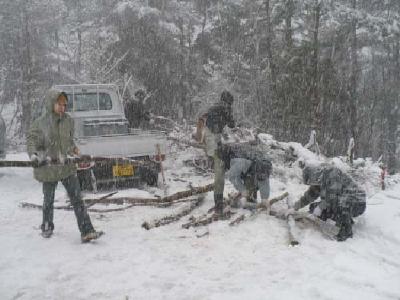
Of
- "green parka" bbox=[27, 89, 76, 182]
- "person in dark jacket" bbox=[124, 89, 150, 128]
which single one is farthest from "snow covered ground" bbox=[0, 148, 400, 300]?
"person in dark jacket" bbox=[124, 89, 150, 128]

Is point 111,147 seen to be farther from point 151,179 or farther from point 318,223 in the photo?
point 318,223

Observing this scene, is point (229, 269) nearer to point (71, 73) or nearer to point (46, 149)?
point (46, 149)

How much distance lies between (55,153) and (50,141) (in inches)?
6.8

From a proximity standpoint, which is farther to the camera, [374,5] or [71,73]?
[71,73]

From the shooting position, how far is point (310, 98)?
61.5ft

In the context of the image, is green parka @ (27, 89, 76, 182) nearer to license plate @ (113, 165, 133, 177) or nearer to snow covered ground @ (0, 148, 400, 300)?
snow covered ground @ (0, 148, 400, 300)

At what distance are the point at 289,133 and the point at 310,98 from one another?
1.70 meters

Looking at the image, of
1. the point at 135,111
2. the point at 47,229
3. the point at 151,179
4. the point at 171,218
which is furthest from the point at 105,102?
the point at 47,229

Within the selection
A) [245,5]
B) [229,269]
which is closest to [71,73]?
[245,5]

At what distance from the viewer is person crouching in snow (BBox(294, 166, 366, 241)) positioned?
19.7ft

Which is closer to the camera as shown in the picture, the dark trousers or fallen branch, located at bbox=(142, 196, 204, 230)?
the dark trousers

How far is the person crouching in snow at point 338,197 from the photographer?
600 centimetres

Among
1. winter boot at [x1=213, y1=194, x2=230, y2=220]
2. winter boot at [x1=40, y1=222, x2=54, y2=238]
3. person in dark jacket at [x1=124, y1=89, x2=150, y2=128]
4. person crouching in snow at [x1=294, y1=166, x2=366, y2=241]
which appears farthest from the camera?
person in dark jacket at [x1=124, y1=89, x2=150, y2=128]

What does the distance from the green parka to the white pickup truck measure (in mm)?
2098
